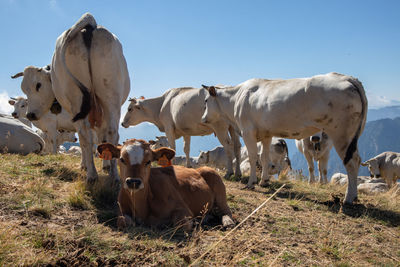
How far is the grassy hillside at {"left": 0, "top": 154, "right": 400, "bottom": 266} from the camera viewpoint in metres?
3.46

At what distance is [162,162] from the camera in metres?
5.24

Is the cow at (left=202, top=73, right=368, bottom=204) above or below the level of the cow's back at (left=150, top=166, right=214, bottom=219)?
above

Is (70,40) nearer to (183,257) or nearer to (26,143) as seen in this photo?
(183,257)

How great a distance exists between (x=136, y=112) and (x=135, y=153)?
10.9 m

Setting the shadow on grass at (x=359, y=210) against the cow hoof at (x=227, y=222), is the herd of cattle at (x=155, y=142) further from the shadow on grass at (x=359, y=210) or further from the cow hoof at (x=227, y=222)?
the shadow on grass at (x=359, y=210)

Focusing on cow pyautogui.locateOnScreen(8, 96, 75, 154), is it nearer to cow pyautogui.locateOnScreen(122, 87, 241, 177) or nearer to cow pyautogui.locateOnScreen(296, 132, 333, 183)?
cow pyautogui.locateOnScreen(122, 87, 241, 177)

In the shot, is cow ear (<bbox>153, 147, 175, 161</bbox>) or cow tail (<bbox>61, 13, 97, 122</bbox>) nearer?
cow ear (<bbox>153, 147, 175, 161</bbox>)

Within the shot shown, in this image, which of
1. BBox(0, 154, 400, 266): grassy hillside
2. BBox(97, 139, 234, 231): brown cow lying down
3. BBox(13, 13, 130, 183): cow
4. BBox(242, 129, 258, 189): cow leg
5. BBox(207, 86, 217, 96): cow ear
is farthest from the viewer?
BBox(207, 86, 217, 96): cow ear

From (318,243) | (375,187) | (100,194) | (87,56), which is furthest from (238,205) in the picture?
(375,187)

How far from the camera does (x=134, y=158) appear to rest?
475 centimetres

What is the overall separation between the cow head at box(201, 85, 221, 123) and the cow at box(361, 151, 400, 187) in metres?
12.9

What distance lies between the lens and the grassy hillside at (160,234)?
3.46 m

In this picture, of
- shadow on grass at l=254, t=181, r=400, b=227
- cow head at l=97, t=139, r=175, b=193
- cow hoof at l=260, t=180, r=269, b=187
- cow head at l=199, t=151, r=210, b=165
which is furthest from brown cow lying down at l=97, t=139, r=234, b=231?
cow head at l=199, t=151, r=210, b=165

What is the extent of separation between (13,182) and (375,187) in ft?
47.2
